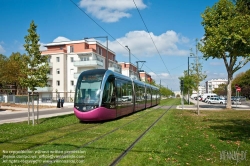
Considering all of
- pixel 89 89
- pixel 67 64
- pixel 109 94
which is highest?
pixel 67 64

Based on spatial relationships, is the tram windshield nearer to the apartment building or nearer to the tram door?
the tram door

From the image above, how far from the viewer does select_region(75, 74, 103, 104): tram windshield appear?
14672mm

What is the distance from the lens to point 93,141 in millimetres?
8922

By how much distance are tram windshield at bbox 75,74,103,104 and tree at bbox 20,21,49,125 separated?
2054 mm

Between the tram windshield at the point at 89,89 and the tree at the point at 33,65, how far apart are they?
205 centimetres

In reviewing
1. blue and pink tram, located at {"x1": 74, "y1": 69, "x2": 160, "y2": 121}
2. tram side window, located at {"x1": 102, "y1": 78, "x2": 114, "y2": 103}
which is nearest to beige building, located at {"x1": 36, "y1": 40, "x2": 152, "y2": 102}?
blue and pink tram, located at {"x1": 74, "y1": 69, "x2": 160, "y2": 121}

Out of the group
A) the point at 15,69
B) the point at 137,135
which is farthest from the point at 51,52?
the point at 137,135

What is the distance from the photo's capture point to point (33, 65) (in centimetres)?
1448

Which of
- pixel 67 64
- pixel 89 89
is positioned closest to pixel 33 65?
pixel 89 89

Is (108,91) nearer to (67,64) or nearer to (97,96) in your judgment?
(97,96)

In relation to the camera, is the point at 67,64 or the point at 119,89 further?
the point at 67,64

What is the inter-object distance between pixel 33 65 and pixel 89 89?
3.41 meters

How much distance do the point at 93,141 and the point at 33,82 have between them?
722cm

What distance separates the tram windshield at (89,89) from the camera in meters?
14.7
